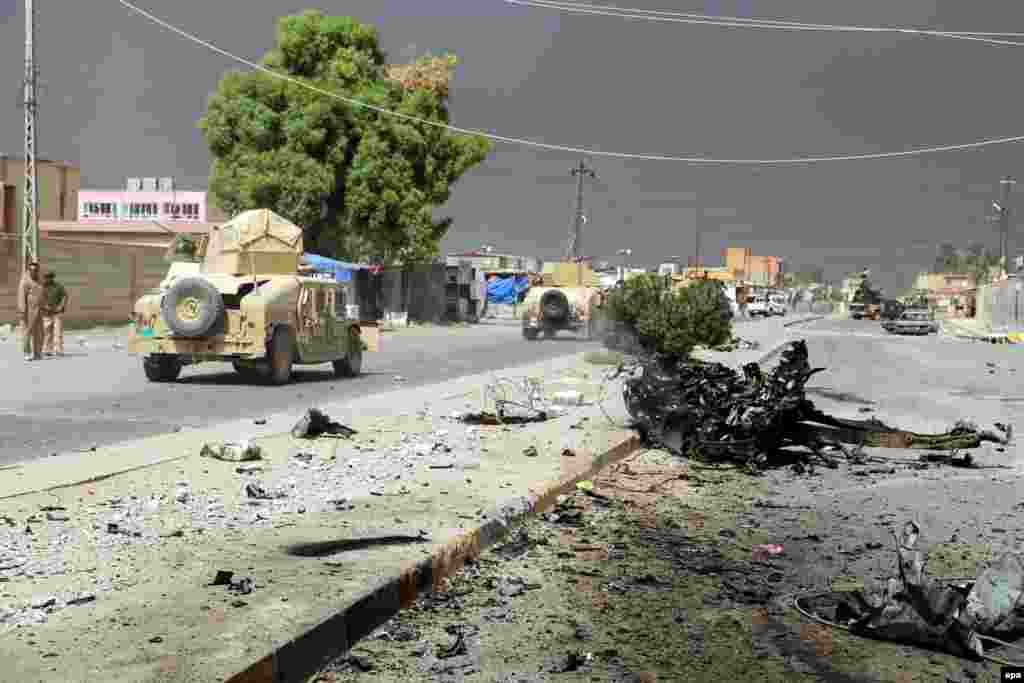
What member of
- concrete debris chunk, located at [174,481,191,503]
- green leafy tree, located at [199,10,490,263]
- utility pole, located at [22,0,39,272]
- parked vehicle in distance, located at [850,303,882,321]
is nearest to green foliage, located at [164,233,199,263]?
utility pole, located at [22,0,39,272]

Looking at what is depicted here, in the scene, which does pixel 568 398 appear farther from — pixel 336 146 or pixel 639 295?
pixel 336 146

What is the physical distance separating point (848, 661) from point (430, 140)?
47412 millimetres

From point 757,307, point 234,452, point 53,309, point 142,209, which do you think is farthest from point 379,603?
point 142,209

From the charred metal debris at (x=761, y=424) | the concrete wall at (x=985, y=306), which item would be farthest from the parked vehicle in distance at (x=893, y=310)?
the charred metal debris at (x=761, y=424)

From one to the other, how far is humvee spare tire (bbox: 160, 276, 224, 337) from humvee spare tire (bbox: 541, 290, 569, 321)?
24.0 m

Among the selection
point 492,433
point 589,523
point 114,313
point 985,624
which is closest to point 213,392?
point 492,433

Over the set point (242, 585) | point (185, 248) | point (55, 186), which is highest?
point (55, 186)

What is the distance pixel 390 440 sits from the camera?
11328 millimetres

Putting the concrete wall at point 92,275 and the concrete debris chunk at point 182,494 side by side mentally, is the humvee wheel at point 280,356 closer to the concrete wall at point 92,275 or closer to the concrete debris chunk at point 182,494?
the concrete debris chunk at point 182,494

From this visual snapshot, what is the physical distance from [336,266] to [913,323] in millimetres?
26257

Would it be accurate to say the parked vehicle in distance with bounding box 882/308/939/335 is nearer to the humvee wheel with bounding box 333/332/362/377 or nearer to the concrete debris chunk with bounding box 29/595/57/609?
the humvee wheel with bounding box 333/332/362/377

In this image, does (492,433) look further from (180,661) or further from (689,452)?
(180,661)

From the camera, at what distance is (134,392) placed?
16984 millimetres

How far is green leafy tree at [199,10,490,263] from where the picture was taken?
46.7m
